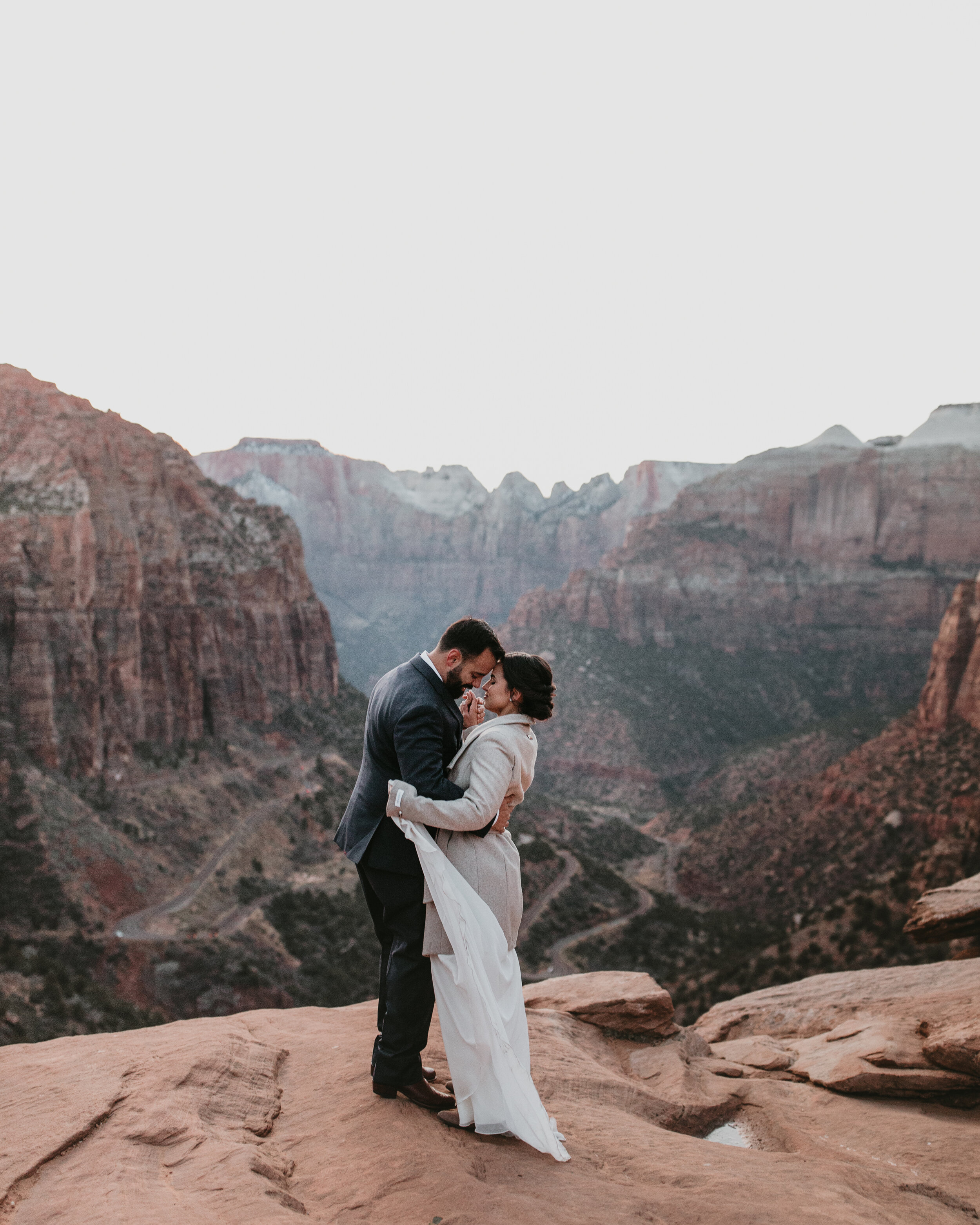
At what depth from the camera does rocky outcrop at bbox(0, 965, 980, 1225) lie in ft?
13.8

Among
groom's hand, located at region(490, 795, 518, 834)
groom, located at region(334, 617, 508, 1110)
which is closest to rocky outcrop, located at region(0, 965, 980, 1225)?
groom, located at region(334, 617, 508, 1110)

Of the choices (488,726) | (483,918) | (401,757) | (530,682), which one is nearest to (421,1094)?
(483,918)

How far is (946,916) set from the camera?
10.5m

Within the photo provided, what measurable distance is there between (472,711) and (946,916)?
8288mm

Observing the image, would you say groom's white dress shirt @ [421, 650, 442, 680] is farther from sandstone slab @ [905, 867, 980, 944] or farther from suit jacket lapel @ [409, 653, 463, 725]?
sandstone slab @ [905, 867, 980, 944]

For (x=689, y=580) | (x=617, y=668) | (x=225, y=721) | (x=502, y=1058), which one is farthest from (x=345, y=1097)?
(x=689, y=580)

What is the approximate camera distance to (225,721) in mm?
42438

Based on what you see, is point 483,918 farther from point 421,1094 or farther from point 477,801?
point 421,1094

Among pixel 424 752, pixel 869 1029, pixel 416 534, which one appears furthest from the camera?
pixel 416 534

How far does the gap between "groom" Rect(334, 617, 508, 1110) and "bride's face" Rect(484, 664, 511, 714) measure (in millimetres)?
74

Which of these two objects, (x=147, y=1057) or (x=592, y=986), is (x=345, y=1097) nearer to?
(x=147, y=1057)

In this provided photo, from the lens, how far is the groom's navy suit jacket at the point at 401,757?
521 cm

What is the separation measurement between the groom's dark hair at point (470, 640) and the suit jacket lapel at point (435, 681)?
168mm

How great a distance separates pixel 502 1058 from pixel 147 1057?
111 inches
